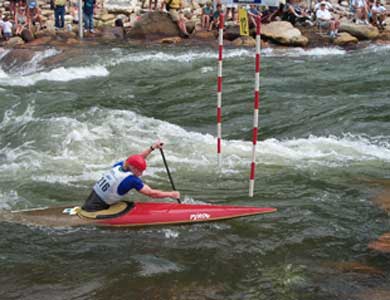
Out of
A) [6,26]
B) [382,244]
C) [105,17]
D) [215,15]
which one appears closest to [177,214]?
[382,244]

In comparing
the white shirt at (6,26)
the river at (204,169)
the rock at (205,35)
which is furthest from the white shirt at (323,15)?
the white shirt at (6,26)

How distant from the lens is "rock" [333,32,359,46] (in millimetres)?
18750

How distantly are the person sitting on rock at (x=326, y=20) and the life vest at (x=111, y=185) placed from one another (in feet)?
46.9

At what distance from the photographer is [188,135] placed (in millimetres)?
10320

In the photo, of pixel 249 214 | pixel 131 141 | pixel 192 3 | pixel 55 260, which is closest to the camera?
pixel 55 260

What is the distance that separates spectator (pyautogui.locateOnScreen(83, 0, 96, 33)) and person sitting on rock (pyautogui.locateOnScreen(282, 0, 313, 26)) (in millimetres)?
6083

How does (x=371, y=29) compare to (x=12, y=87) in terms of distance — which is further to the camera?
(x=371, y=29)

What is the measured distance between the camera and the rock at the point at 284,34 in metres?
18.5

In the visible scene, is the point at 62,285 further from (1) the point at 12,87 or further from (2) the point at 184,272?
(1) the point at 12,87

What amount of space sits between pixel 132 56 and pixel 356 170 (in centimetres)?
978

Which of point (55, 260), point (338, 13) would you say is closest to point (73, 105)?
point (55, 260)

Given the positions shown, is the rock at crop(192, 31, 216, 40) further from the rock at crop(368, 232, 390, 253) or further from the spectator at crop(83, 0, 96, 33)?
the rock at crop(368, 232, 390, 253)

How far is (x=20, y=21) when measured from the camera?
1897cm

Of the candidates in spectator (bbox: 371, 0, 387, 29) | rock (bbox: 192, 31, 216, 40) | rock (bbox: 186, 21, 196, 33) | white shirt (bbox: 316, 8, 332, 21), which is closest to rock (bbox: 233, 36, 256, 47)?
rock (bbox: 192, 31, 216, 40)
